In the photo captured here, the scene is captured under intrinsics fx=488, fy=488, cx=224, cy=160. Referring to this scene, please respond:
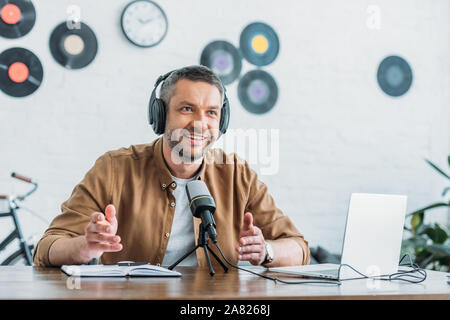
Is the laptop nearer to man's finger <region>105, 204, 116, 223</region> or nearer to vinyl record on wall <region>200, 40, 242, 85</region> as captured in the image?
man's finger <region>105, 204, 116, 223</region>

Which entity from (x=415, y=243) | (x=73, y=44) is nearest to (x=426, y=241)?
(x=415, y=243)

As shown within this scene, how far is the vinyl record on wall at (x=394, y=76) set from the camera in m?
3.19

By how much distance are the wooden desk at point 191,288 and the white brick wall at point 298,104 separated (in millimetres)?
1567

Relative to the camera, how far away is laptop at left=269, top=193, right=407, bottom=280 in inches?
46.4

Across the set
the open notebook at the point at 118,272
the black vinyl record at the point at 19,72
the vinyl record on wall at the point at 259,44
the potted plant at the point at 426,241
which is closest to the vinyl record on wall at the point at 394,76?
the potted plant at the point at 426,241

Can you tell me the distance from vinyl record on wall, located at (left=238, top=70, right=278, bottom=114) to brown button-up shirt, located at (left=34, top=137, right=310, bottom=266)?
1.23m

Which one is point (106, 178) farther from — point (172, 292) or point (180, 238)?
point (172, 292)

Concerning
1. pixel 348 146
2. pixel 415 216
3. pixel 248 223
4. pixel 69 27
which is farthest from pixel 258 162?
pixel 248 223

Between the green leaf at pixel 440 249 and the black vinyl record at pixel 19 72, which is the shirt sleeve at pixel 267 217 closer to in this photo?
the green leaf at pixel 440 249

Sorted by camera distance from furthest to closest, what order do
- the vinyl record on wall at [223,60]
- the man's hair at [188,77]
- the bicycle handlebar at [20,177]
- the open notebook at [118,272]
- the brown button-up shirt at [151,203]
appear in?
the vinyl record on wall at [223,60], the bicycle handlebar at [20,177], the man's hair at [188,77], the brown button-up shirt at [151,203], the open notebook at [118,272]

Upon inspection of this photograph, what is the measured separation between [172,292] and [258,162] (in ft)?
6.82

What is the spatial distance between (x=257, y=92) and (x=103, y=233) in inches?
78.5

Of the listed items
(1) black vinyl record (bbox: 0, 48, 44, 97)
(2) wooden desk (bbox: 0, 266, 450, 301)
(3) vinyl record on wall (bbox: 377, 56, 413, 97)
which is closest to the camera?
(2) wooden desk (bbox: 0, 266, 450, 301)

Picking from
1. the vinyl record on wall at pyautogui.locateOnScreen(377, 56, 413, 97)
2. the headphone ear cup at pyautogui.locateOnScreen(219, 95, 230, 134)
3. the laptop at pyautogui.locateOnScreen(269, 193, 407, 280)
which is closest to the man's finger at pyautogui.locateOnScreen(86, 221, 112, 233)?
the laptop at pyautogui.locateOnScreen(269, 193, 407, 280)
